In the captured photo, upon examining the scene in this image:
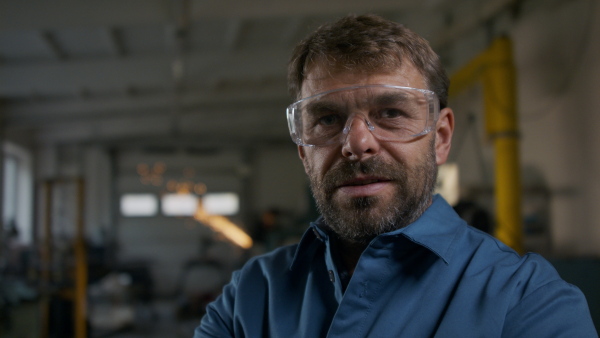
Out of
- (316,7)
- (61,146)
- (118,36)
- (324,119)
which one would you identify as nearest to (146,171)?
(61,146)

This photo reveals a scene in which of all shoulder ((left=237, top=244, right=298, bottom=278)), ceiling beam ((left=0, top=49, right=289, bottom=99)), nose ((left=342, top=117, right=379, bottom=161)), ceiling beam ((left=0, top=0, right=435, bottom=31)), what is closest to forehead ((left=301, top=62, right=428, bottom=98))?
nose ((left=342, top=117, right=379, bottom=161))

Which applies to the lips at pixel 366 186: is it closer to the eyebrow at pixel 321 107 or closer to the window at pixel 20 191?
the eyebrow at pixel 321 107

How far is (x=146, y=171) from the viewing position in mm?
14188

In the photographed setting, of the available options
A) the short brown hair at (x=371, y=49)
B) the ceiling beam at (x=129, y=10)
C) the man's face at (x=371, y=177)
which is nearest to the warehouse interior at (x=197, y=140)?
the ceiling beam at (x=129, y=10)

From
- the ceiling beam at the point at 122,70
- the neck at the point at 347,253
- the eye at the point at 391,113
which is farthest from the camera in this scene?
the ceiling beam at the point at 122,70

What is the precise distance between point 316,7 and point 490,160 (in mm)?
2556

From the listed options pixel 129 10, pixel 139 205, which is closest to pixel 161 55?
pixel 129 10

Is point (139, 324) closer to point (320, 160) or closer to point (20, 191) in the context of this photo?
point (20, 191)

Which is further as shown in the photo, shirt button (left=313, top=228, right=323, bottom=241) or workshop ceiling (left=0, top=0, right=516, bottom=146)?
workshop ceiling (left=0, top=0, right=516, bottom=146)

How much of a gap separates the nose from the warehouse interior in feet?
1.52

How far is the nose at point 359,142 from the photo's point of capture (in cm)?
118

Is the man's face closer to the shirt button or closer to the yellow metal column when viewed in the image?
the shirt button

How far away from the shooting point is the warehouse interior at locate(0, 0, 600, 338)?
4.20 meters

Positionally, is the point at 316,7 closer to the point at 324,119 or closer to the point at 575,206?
the point at 575,206
